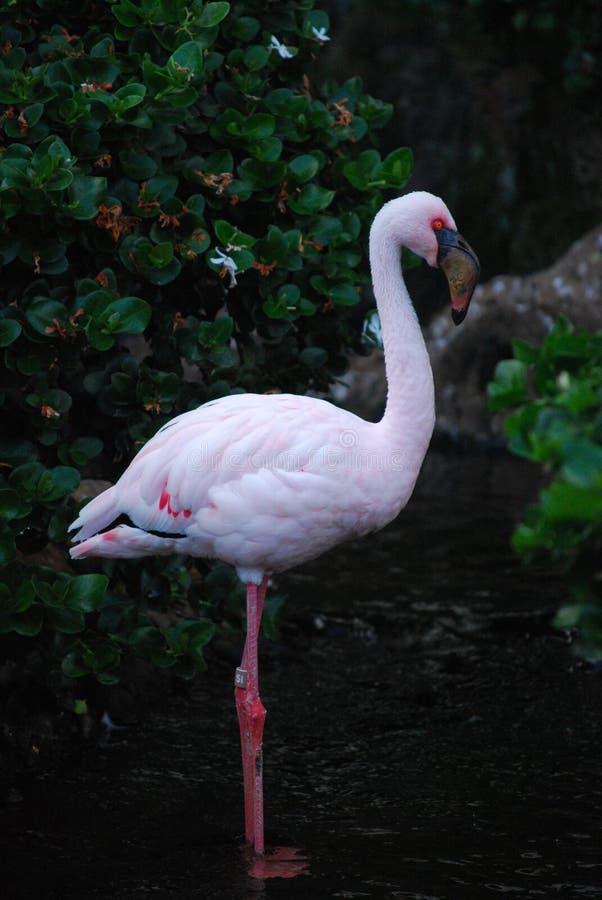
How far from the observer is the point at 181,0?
4.85 meters

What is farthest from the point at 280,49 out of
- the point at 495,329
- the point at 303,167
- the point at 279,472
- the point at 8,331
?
the point at 495,329

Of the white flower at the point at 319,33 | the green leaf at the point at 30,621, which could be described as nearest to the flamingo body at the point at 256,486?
the green leaf at the point at 30,621

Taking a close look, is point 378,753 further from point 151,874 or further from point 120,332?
point 120,332

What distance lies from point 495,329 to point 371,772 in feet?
22.6

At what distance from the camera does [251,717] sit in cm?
487

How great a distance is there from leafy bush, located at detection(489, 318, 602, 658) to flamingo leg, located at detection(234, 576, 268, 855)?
6.56 ft

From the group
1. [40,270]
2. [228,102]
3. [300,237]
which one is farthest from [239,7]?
[40,270]

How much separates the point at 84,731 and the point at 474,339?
6.95 metres

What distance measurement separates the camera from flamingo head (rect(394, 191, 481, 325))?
4785 millimetres

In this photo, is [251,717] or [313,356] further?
[313,356]

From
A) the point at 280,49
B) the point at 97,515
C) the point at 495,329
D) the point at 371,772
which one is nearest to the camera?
the point at 97,515

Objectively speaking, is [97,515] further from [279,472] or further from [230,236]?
[230,236]

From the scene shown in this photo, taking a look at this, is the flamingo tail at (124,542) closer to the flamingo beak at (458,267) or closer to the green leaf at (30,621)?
the green leaf at (30,621)

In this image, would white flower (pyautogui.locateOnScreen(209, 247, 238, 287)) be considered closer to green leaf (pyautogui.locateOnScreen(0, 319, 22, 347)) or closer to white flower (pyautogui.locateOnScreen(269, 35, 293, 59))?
green leaf (pyautogui.locateOnScreen(0, 319, 22, 347))
